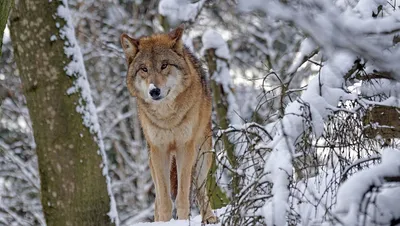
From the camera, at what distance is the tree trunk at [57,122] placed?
469 centimetres

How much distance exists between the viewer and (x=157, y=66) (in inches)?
292

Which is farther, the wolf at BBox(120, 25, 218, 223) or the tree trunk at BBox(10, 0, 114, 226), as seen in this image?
the wolf at BBox(120, 25, 218, 223)

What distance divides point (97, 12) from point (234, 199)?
52.9 feet

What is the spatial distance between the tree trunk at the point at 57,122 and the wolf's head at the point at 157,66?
2453mm

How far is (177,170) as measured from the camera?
7.30m

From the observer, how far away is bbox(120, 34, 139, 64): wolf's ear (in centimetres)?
751

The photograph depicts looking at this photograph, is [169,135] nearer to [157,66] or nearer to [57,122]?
[157,66]

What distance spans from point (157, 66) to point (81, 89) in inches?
101

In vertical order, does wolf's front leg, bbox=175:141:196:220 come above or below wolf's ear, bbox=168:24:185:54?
below

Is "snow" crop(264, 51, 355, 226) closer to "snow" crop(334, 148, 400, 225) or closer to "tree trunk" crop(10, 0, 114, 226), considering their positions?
"snow" crop(334, 148, 400, 225)

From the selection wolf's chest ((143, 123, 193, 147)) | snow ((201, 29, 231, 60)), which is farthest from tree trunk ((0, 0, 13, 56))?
snow ((201, 29, 231, 60))

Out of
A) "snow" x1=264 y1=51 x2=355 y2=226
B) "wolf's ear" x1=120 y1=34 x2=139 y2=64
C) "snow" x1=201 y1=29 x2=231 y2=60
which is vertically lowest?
"snow" x1=264 y1=51 x2=355 y2=226

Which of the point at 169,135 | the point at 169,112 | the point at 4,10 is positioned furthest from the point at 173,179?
the point at 4,10

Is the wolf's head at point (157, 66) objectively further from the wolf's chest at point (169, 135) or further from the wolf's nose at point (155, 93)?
the wolf's chest at point (169, 135)
